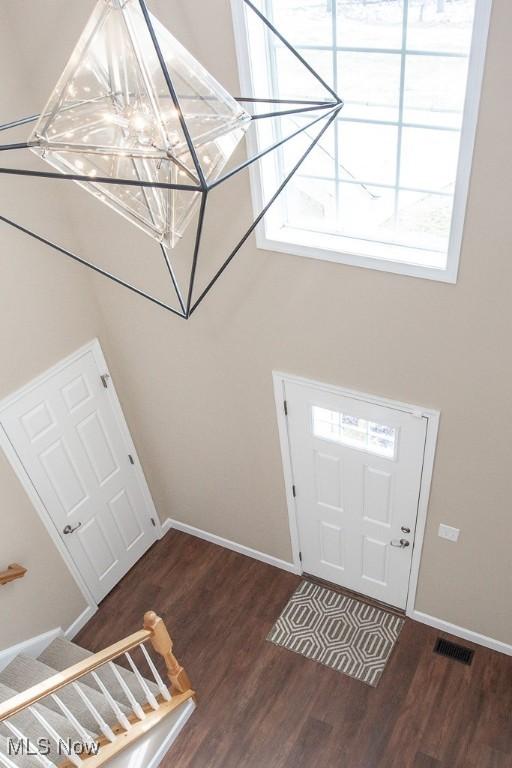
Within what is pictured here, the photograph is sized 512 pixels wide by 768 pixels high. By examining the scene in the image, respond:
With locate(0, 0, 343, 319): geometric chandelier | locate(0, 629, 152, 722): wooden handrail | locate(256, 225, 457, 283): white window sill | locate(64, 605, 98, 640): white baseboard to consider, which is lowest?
locate(64, 605, 98, 640): white baseboard

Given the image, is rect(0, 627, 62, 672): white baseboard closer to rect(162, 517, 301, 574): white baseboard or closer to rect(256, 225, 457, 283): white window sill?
rect(162, 517, 301, 574): white baseboard

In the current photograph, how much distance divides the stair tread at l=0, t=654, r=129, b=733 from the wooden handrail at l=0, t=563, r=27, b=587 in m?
0.64

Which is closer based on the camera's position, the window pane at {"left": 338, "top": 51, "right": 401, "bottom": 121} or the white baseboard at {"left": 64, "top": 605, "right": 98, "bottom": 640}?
the window pane at {"left": 338, "top": 51, "right": 401, "bottom": 121}

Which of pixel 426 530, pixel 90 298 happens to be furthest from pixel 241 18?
pixel 426 530

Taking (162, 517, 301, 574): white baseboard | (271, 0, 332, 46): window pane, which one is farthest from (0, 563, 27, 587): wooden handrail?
(271, 0, 332, 46): window pane

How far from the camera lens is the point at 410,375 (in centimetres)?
342

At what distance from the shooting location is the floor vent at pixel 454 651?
4371 millimetres

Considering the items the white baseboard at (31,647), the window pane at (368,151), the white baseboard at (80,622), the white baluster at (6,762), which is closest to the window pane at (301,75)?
the window pane at (368,151)

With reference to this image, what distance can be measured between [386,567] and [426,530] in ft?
2.11

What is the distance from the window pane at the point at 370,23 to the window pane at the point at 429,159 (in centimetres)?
40

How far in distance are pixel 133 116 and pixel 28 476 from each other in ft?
10.5

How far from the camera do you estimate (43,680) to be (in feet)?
12.9

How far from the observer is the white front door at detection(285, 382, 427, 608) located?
3.80 metres

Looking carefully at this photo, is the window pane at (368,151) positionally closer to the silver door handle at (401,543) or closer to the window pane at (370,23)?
the window pane at (370,23)
